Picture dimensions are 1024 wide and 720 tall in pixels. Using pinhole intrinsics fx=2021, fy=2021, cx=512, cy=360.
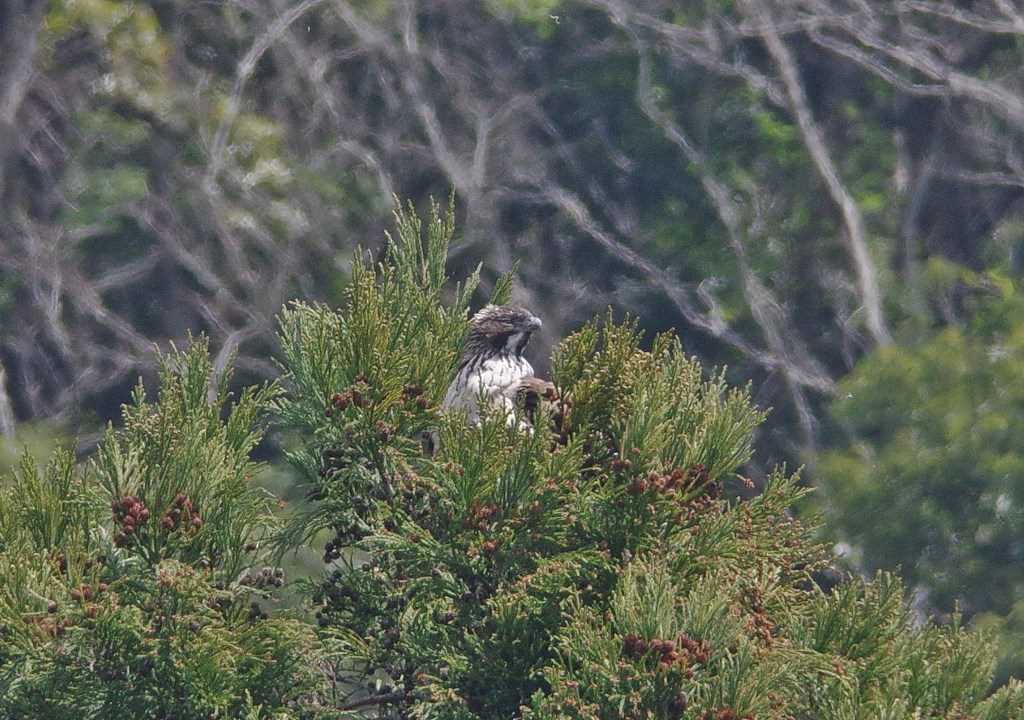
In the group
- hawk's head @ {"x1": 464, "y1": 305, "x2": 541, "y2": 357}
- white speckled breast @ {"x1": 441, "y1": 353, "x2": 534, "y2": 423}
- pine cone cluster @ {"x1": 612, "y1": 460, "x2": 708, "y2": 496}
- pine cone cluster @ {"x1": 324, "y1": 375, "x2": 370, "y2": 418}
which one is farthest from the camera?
hawk's head @ {"x1": 464, "y1": 305, "x2": 541, "y2": 357}

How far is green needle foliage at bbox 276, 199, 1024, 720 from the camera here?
3795 millimetres

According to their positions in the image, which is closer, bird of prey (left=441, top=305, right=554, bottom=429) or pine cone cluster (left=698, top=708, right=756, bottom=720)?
pine cone cluster (left=698, top=708, right=756, bottom=720)

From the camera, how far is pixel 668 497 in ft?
13.2

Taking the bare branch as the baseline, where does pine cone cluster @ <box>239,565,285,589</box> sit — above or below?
above

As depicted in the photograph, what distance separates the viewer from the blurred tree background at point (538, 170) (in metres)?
14.5

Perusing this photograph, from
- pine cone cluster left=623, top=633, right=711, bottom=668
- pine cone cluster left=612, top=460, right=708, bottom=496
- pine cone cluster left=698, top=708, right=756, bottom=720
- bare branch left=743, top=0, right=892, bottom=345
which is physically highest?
pine cone cluster left=612, top=460, right=708, bottom=496

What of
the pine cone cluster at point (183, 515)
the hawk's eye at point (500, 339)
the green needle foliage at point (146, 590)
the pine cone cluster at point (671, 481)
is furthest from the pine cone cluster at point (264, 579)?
the hawk's eye at point (500, 339)

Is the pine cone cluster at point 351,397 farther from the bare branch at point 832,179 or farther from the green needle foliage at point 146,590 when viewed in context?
the bare branch at point 832,179

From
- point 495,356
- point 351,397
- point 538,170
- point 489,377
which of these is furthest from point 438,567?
point 538,170

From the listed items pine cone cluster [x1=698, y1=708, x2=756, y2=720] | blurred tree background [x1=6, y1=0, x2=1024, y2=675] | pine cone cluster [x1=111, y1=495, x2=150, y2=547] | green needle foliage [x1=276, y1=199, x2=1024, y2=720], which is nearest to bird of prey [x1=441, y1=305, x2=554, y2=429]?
green needle foliage [x1=276, y1=199, x2=1024, y2=720]

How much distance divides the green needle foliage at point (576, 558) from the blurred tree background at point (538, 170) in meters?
9.58

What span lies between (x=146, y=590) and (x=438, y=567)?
575mm

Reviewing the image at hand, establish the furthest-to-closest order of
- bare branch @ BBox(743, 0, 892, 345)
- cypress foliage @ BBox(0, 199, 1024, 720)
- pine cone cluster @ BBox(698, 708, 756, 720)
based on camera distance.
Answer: bare branch @ BBox(743, 0, 892, 345)
cypress foliage @ BBox(0, 199, 1024, 720)
pine cone cluster @ BBox(698, 708, 756, 720)

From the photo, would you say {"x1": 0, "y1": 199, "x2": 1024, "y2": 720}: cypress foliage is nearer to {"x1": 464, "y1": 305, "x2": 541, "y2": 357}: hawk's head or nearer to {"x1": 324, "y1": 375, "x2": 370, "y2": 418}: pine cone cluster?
{"x1": 324, "y1": 375, "x2": 370, "y2": 418}: pine cone cluster
